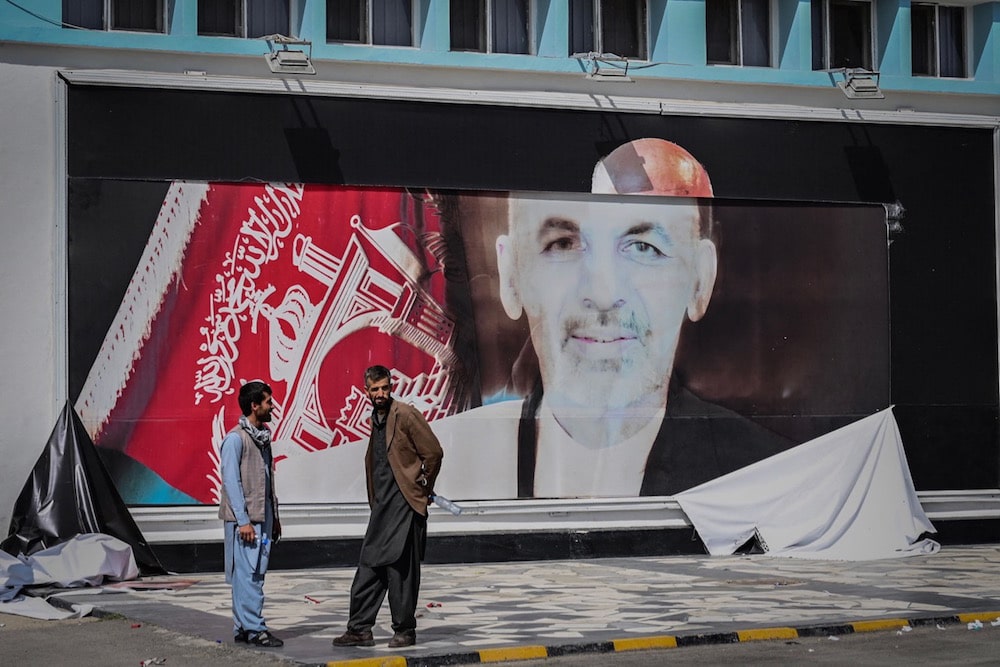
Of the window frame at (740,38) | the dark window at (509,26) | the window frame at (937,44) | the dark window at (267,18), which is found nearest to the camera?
the dark window at (267,18)

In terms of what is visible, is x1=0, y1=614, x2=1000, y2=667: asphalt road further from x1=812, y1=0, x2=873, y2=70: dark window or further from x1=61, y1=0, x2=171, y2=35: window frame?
x1=812, y1=0, x2=873, y2=70: dark window

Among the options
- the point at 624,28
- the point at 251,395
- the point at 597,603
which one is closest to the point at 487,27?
the point at 624,28

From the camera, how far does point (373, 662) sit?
34.5 feet

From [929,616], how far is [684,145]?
8646 mm

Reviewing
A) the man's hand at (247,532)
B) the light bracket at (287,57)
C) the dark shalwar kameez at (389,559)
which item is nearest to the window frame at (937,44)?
the light bracket at (287,57)

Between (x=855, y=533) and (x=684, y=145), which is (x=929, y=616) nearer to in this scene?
(x=855, y=533)

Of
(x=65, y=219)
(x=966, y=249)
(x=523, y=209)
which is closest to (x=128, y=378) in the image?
(x=65, y=219)

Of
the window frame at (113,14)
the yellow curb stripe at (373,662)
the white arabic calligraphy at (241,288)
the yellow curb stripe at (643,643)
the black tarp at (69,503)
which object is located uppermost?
the window frame at (113,14)

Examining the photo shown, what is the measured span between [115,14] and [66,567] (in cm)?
659

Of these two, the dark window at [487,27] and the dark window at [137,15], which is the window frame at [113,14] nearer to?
the dark window at [137,15]

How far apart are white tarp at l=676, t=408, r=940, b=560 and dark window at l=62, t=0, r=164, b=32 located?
875 centimetres

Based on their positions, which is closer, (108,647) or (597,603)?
(108,647)

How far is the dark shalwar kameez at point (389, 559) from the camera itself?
36.9 feet

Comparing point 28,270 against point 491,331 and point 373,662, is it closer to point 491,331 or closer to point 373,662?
point 491,331
